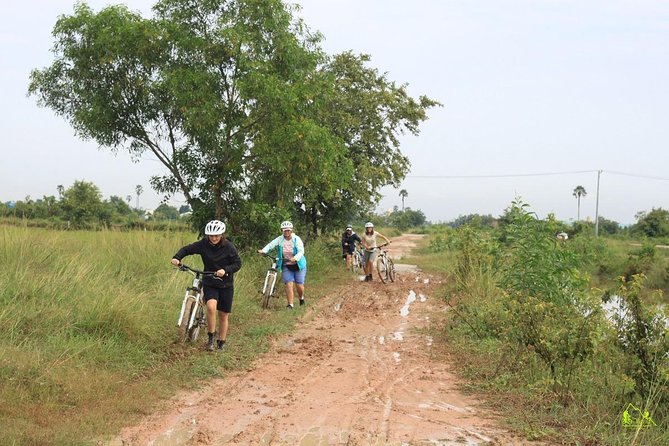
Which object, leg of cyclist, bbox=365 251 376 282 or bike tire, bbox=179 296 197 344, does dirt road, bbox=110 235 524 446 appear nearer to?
bike tire, bbox=179 296 197 344

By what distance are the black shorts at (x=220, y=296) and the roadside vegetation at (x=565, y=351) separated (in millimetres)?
3307

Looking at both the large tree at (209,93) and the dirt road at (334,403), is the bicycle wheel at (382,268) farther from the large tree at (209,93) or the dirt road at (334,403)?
the dirt road at (334,403)

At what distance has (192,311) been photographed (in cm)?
870

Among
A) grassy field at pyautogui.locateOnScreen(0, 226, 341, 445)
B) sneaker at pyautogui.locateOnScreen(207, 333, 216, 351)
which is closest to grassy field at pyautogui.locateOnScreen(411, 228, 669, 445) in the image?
grassy field at pyautogui.locateOnScreen(0, 226, 341, 445)

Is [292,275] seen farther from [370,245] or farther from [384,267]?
[384,267]

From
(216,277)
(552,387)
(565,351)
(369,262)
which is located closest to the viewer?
(552,387)

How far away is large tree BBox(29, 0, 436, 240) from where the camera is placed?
14.5 meters

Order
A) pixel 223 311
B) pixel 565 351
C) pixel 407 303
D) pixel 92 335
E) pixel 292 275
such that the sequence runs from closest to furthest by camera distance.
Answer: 1. pixel 565 351
2. pixel 92 335
3. pixel 223 311
4. pixel 292 275
5. pixel 407 303

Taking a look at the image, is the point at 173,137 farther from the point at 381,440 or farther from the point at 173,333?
the point at 381,440

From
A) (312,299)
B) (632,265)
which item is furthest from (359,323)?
(632,265)

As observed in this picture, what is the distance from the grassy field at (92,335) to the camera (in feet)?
19.1

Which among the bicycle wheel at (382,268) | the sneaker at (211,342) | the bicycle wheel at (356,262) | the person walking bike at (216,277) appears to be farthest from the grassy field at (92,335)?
the bicycle wheel at (356,262)

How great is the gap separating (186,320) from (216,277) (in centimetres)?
78

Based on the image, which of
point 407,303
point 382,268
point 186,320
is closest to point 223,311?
point 186,320
